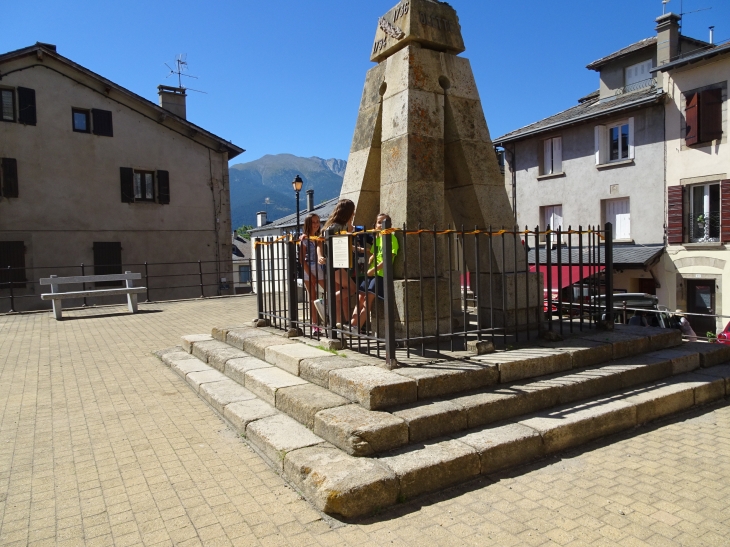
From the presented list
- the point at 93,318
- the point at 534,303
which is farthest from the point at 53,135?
the point at 534,303

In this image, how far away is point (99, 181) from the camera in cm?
1894

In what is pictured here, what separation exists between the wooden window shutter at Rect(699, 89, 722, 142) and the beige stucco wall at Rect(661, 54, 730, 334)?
0.53ft

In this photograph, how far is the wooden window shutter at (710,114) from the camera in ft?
54.5

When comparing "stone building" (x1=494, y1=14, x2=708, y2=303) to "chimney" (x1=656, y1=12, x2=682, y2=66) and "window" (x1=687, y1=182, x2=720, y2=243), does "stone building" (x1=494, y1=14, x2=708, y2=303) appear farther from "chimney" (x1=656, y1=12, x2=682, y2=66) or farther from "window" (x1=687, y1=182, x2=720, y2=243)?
"window" (x1=687, y1=182, x2=720, y2=243)

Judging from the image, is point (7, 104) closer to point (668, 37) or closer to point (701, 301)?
point (668, 37)

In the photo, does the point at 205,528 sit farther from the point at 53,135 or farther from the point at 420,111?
the point at 53,135

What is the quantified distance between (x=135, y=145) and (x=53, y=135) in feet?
9.06

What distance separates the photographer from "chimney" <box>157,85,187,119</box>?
2203cm

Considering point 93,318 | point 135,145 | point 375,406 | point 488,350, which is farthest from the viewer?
point 135,145

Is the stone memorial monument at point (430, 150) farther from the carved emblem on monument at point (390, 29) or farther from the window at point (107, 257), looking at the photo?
the window at point (107, 257)

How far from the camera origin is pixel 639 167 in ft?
62.1

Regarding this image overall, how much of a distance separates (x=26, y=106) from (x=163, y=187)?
5.09 meters

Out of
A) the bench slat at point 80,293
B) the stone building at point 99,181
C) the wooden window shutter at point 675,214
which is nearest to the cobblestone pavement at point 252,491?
the bench slat at point 80,293

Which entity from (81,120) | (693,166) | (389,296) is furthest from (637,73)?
(81,120)
